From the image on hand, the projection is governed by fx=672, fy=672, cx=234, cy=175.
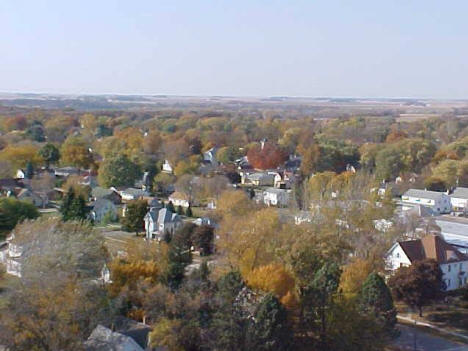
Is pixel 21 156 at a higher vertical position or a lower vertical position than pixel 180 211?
higher

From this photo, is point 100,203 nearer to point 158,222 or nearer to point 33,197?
point 33,197

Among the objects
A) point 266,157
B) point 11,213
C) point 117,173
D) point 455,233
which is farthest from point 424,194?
point 11,213

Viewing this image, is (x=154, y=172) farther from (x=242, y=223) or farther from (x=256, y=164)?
(x=242, y=223)

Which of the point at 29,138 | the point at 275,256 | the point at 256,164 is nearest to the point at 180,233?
the point at 275,256

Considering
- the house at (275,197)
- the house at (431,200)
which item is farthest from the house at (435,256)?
the house at (275,197)

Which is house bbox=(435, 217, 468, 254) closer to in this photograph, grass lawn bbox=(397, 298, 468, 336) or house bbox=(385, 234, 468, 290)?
house bbox=(385, 234, 468, 290)

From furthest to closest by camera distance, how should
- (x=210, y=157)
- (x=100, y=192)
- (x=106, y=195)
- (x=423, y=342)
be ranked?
(x=210, y=157) → (x=100, y=192) → (x=106, y=195) → (x=423, y=342)

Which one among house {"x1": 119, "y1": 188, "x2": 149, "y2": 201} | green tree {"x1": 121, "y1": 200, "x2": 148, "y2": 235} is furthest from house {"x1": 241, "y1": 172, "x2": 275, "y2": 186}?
green tree {"x1": 121, "y1": 200, "x2": 148, "y2": 235}
